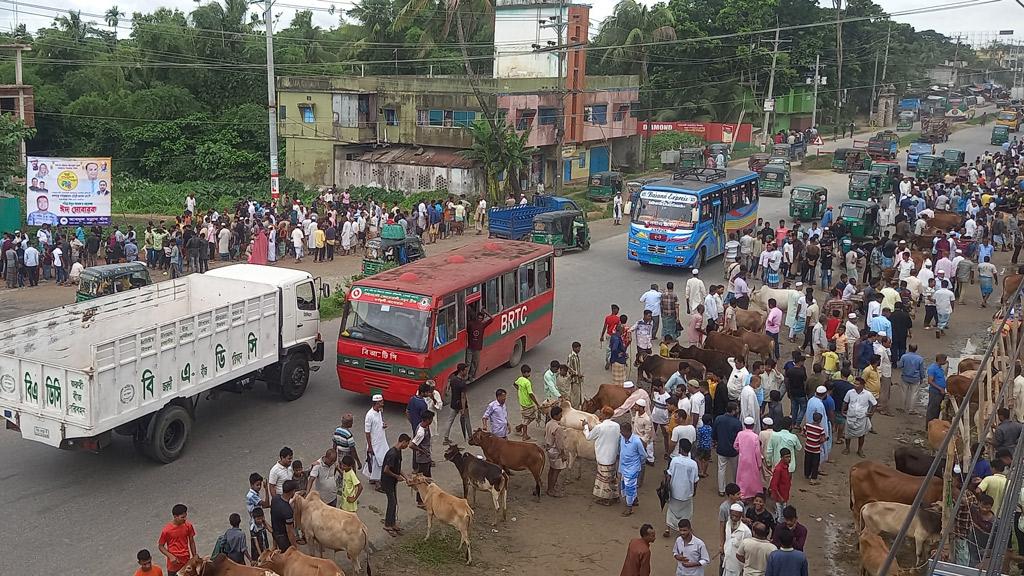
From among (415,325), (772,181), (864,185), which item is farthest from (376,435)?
(772,181)

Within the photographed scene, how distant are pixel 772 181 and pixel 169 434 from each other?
121 feet

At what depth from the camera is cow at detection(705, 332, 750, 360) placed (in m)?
18.1

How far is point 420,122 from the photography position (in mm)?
44844

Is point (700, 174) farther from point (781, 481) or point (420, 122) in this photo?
point (781, 481)

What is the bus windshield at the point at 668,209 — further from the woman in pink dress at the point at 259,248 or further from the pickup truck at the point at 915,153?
the pickup truck at the point at 915,153

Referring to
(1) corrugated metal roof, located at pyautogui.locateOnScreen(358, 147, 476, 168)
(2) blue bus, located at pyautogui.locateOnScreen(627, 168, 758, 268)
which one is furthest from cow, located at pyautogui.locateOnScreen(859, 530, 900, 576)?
(1) corrugated metal roof, located at pyautogui.locateOnScreen(358, 147, 476, 168)

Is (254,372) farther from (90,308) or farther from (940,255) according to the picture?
(940,255)

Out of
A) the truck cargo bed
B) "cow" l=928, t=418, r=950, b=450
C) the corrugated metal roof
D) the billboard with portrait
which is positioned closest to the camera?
the truck cargo bed

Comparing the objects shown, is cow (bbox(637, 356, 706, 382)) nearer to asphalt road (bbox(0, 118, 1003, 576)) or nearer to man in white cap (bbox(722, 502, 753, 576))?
asphalt road (bbox(0, 118, 1003, 576))

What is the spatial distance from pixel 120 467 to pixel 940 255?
2115 cm

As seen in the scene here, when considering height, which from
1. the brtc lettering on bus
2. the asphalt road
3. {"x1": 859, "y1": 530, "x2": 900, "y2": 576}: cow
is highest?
the brtc lettering on bus

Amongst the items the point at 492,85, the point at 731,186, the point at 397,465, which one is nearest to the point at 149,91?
the point at 492,85

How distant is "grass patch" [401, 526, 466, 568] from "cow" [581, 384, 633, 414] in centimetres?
388

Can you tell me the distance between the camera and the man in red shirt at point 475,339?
17.3 m
